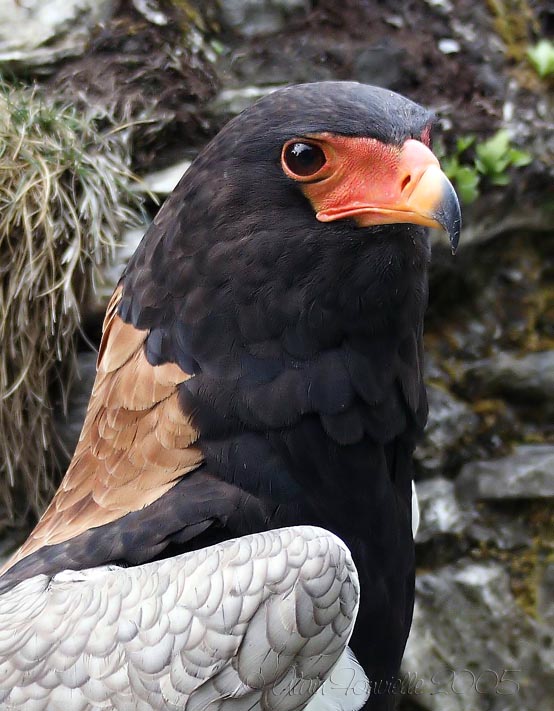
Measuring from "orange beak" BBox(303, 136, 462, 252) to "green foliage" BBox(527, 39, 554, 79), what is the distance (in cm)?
283

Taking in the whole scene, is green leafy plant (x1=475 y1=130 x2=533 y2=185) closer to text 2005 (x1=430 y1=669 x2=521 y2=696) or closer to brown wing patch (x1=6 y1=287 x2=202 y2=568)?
text 2005 (x1=430 y1=669 x2=521 y2=696)

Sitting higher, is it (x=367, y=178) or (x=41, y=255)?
(x=367, y=178)

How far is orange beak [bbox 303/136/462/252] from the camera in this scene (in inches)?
78.7

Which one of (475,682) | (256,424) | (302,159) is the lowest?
(475,682)

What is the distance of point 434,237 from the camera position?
4020 millimetres

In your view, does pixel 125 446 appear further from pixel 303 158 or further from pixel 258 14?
pixel 258 14

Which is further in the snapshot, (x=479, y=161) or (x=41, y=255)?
(x=479, y=161)

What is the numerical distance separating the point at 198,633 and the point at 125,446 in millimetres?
559

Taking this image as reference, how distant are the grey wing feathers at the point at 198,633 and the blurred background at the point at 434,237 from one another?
5.37 ft

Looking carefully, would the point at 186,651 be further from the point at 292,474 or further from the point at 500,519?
the point at 500,519

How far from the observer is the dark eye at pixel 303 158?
81.9 inches

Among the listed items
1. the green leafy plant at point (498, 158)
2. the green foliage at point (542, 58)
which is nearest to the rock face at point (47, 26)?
the green leafy plant at point (498, 158)

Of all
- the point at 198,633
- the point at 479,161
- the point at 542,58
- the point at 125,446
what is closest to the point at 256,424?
the point at 125,446

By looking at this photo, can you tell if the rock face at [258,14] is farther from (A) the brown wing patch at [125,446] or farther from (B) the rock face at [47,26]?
(A) the brown wing patch at [125,446]
